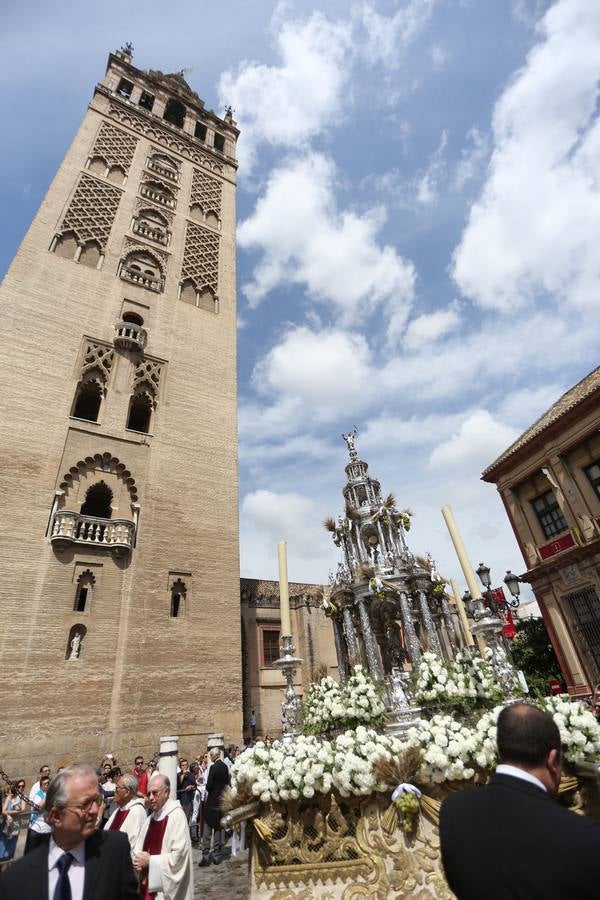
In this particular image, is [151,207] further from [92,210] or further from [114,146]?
[114,146]

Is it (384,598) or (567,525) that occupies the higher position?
(567,525)

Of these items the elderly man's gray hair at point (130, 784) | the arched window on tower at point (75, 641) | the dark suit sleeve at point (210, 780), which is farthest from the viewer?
the arched window on tower at point (75, 641)

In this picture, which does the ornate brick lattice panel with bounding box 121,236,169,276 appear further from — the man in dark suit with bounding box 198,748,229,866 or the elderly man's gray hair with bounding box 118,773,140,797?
the elderly man's gray hair with bounding box 118,773,140,797

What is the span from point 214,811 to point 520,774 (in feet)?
24.5

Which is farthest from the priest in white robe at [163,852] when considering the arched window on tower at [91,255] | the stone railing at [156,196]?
the stone railing at [156,196]

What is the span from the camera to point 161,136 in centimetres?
2680

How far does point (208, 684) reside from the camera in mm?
13516

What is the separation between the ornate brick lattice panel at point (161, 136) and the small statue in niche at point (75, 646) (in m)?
26.4

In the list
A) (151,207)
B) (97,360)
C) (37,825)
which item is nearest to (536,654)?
(37,825)

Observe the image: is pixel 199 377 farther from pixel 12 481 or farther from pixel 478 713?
pixel 478 713

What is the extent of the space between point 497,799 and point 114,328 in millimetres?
18894

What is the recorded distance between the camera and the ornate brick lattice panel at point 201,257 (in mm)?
22203

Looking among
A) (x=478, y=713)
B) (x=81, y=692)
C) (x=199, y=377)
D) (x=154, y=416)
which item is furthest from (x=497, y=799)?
(x=199, y=377)

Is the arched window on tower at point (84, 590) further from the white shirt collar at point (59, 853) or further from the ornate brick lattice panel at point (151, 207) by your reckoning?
the ornate brick lattice panel at point (151, 207)
